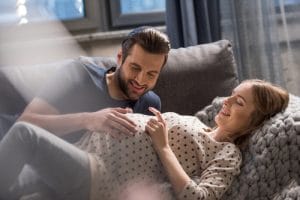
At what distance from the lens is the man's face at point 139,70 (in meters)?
1.53

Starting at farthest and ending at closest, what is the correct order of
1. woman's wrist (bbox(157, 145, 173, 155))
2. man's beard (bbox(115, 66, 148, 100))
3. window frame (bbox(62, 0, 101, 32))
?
window frame (bbox(62, 0, 101, 32)) < man's beard (bbox(115, 66, 148, 100)) < woman's wrist (bbox(157, 145, 173, 155))

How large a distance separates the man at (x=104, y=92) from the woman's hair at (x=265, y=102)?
310 mm

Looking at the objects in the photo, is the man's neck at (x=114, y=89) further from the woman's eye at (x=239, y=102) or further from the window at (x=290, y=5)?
the window at (x=290, y=5)

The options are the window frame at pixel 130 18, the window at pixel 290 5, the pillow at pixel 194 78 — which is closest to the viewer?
the pillow at pixel 194 78

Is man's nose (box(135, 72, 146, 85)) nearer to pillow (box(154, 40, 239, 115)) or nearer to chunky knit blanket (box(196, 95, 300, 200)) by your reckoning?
pillow (box(154, 40, 239, 115))

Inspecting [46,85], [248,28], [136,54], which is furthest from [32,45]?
[248,28]

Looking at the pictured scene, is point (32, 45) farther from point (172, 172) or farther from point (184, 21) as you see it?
point (172, 172)

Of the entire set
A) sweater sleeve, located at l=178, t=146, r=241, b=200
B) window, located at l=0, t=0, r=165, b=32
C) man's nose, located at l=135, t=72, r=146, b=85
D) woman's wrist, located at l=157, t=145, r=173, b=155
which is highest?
window, located at l=0, t=0, r=165, b=32

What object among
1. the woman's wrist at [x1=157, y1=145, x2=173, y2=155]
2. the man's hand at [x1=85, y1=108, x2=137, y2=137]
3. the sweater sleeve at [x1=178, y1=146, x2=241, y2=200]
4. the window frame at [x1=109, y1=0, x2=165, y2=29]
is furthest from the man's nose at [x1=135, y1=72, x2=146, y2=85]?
the window frame at [x1=109, y1=0, x2=165, y2=29]

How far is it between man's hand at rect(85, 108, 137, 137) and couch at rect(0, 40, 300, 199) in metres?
0.26

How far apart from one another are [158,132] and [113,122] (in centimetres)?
13

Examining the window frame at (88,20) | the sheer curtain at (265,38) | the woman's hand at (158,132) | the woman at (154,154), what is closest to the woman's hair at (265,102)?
the woman at (154,154)

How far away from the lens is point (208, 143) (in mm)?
1530

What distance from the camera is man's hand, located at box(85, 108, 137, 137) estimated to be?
1470 mm
